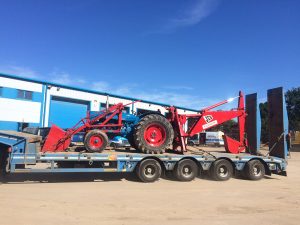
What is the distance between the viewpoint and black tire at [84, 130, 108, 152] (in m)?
12.3

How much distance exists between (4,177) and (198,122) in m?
7.71

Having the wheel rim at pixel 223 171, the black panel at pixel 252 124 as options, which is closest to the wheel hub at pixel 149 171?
the wheel rim at pixel 223 171

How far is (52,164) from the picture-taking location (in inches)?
440

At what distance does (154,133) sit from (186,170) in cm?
188

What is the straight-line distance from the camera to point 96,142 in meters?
12.5

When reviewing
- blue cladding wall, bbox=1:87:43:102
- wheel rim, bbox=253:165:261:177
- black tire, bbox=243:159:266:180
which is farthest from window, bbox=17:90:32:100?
wheel rim, bbox=253:165:261:177

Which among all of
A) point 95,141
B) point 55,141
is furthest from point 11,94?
point 95,141

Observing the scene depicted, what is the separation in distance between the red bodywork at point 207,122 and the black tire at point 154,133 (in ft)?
2.32

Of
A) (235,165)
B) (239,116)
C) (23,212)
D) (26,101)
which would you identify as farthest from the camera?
(26,101)

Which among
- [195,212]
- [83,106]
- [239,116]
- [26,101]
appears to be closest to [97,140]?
[195,212]

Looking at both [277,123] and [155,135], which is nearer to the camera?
[155,135]

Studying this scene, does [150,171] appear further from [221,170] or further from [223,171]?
[223,171]

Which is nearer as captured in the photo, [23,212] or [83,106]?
[23,212]

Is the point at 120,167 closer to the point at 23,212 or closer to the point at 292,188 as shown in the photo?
the point at 23,212
